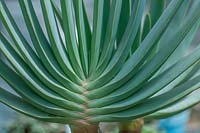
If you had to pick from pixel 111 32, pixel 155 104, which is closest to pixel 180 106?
pixel 155 104

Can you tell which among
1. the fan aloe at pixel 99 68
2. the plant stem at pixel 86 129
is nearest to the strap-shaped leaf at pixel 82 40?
the fan aloe at pixel 99 68

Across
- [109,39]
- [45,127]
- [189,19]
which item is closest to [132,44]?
[109,39]

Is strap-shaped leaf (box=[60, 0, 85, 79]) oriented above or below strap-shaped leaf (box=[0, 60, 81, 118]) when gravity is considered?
above

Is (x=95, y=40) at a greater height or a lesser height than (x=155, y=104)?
greater

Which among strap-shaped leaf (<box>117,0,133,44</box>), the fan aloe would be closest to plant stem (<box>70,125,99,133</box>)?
the fan aloe

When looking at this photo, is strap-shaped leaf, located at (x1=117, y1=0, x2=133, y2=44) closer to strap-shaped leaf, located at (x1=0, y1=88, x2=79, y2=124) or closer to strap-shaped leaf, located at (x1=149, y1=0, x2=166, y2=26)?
strap-shaped leaf, located at (x1=149, y1=0, x2=166, y2=26)

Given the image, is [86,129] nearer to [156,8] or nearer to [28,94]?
[28,94]

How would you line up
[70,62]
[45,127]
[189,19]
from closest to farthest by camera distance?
1. [189,19]
2. [70,62]
3. [45,127]

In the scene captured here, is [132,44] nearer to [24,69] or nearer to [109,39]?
[109,39]
